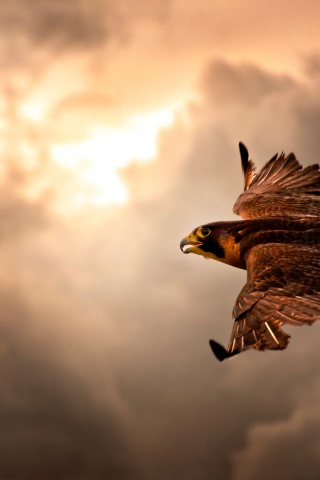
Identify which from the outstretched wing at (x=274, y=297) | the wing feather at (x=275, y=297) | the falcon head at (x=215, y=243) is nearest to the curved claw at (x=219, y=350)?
the outstretched wing at (x=274, y=297)

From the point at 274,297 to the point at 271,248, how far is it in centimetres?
211

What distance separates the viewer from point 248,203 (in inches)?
733

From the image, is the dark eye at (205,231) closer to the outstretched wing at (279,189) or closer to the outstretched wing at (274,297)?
the outstretched wing at (279,189)

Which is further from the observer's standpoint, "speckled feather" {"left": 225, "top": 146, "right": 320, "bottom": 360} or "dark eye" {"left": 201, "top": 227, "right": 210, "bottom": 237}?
"dark eye" {"left": 201, "top": 227, "right": 210, "bottom": 237}

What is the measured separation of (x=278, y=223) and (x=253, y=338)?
4.37 meters

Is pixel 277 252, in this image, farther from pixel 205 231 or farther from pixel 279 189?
pixel 279 189

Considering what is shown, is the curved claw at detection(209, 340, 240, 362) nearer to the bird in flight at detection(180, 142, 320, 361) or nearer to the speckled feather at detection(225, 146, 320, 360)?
the bird in flight at detection(180, 142, 320, 361)

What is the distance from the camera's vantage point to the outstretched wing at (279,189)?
17.6 m

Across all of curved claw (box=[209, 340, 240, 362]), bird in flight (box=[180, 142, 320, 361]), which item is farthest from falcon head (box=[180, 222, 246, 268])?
curved claw (box=[209, 340, 240, 362])

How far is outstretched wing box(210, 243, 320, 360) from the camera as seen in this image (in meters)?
12.3

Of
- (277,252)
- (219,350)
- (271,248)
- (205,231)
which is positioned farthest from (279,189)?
(219,350)

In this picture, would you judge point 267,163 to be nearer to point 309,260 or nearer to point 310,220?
point 310,220

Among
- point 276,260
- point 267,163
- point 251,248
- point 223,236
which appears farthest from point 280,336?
point 267,163

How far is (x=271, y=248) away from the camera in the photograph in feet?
49.9
